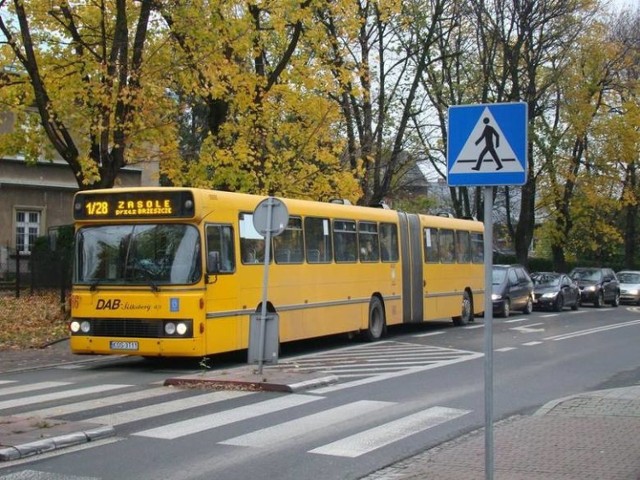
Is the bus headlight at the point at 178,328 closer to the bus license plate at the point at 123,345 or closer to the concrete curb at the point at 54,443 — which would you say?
the bus license plate at the point at 123,345

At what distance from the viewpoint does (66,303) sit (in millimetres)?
21594

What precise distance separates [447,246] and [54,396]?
1441cm

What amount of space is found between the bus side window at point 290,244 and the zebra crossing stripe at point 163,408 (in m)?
4.85

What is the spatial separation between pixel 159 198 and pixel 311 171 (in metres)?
10.4

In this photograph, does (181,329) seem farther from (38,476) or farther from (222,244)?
(38,476)

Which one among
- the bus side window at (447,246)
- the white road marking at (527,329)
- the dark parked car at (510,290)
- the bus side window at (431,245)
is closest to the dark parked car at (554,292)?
the dark parked car at (510,290)

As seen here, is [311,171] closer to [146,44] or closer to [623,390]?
[146,44]

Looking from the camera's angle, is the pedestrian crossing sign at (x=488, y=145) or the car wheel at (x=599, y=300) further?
the car wheel at (x=599, y=300)

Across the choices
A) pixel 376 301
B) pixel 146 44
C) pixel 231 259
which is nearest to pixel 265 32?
pixel 146 44

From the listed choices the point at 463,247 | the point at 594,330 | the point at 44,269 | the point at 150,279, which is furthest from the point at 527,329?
the point at 44,269

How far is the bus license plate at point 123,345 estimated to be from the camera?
13.5 metres

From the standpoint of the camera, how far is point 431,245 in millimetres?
22578

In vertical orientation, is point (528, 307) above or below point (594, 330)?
above

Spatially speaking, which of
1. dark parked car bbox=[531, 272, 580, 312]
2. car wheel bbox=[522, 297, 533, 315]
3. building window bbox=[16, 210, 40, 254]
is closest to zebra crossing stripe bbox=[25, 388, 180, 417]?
car wheel bbox=[522, 297, 533, 315]
